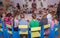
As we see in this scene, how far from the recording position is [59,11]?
12.9 meters

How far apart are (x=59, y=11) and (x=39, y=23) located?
561 cm

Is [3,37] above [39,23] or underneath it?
underneath

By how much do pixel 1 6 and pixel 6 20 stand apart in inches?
210

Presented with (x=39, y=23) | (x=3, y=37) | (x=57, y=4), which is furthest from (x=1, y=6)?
(x=39, y=23)

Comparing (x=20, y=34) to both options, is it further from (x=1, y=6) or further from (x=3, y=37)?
(x=1, y=6)

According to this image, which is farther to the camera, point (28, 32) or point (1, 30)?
point (1, 30)

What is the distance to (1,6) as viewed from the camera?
13523 mm

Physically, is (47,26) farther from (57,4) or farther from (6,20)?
(57,4)

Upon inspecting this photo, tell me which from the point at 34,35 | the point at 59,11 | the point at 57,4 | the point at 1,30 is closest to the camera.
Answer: the point at 34,35

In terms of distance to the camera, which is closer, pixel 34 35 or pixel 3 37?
pixel 34 35

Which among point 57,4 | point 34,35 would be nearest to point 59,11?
point 57,4

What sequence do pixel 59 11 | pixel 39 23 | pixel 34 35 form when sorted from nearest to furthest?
pixel 34 35
pixel 39 23
pixel 59 11

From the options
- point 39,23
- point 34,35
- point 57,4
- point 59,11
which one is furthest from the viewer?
point 57,4

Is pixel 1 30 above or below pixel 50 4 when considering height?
below
